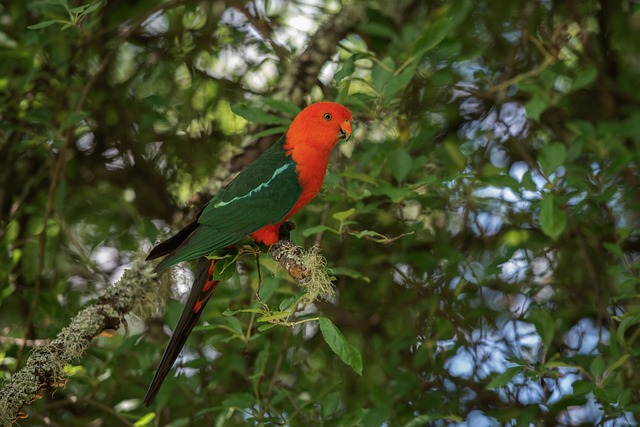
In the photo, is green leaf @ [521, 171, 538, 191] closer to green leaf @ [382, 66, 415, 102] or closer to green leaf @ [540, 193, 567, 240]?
green leaf @ [540, 193, 567, 240]

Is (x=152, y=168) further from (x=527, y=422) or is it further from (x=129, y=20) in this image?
(x=527, y=422)

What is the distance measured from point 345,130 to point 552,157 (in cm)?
84

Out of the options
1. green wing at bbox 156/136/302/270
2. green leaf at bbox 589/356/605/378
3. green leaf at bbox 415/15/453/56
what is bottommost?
green leaf at bbox 589/356/605/378

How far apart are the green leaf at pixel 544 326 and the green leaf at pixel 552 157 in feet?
1.76

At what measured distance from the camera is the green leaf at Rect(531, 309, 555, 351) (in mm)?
2666

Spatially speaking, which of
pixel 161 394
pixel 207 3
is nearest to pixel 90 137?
pixel 207 3

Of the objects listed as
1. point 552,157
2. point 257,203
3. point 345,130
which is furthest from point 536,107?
point 257,203

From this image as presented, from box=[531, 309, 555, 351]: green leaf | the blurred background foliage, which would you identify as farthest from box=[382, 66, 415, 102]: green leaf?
box=[531, 309, 555, 351]: green leaf

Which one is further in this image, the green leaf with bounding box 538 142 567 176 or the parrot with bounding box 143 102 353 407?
the green leaf with bounding box 538 142 567 176

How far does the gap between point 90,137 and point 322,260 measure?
7.07 feet

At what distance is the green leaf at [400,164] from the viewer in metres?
2.76

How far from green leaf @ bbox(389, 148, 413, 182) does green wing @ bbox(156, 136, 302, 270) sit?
470 millimetres

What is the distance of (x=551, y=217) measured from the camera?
2666 millimetres

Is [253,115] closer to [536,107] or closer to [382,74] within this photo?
[382,74]
